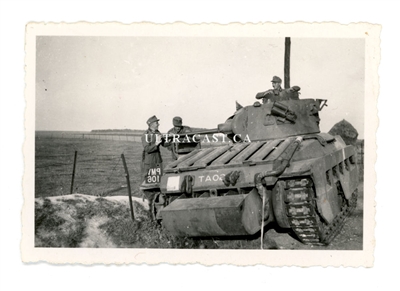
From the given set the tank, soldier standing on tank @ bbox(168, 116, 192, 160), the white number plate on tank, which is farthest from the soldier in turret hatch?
the white number plate on tank

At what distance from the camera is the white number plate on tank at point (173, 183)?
9250mm

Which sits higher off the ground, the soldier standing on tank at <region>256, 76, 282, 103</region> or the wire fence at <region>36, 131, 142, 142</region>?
the soldier standing on tank at <region>256, 76, 282, 103</region>

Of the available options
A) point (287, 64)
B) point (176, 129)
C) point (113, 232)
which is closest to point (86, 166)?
point (176, 129)

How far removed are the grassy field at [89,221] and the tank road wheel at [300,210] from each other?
56 cm

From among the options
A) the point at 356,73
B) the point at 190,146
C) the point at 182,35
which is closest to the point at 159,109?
the point at 190,146

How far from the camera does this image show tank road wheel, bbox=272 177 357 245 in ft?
27.8

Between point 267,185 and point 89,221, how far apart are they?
4297 millimetres

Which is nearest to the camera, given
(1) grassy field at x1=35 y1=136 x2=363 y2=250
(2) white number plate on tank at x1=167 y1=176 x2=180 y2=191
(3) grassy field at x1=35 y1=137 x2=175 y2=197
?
(2) white number plate on tank at x1=167 y1=176 x2=180 y2=191

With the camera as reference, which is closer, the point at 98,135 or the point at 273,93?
the point at 273,93

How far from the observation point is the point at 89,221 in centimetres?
1083

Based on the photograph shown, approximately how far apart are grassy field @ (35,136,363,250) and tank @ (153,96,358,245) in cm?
79

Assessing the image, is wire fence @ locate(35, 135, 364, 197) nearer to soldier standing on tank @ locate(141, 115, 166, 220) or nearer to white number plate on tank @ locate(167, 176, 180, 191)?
soldier standing on tank @ locate(141, 115, 166, 220)

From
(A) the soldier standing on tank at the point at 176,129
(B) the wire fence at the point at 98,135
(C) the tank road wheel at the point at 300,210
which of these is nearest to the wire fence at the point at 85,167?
(B) the wire fence at the point at 98,135

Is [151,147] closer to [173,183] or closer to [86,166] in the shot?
[86,166]
